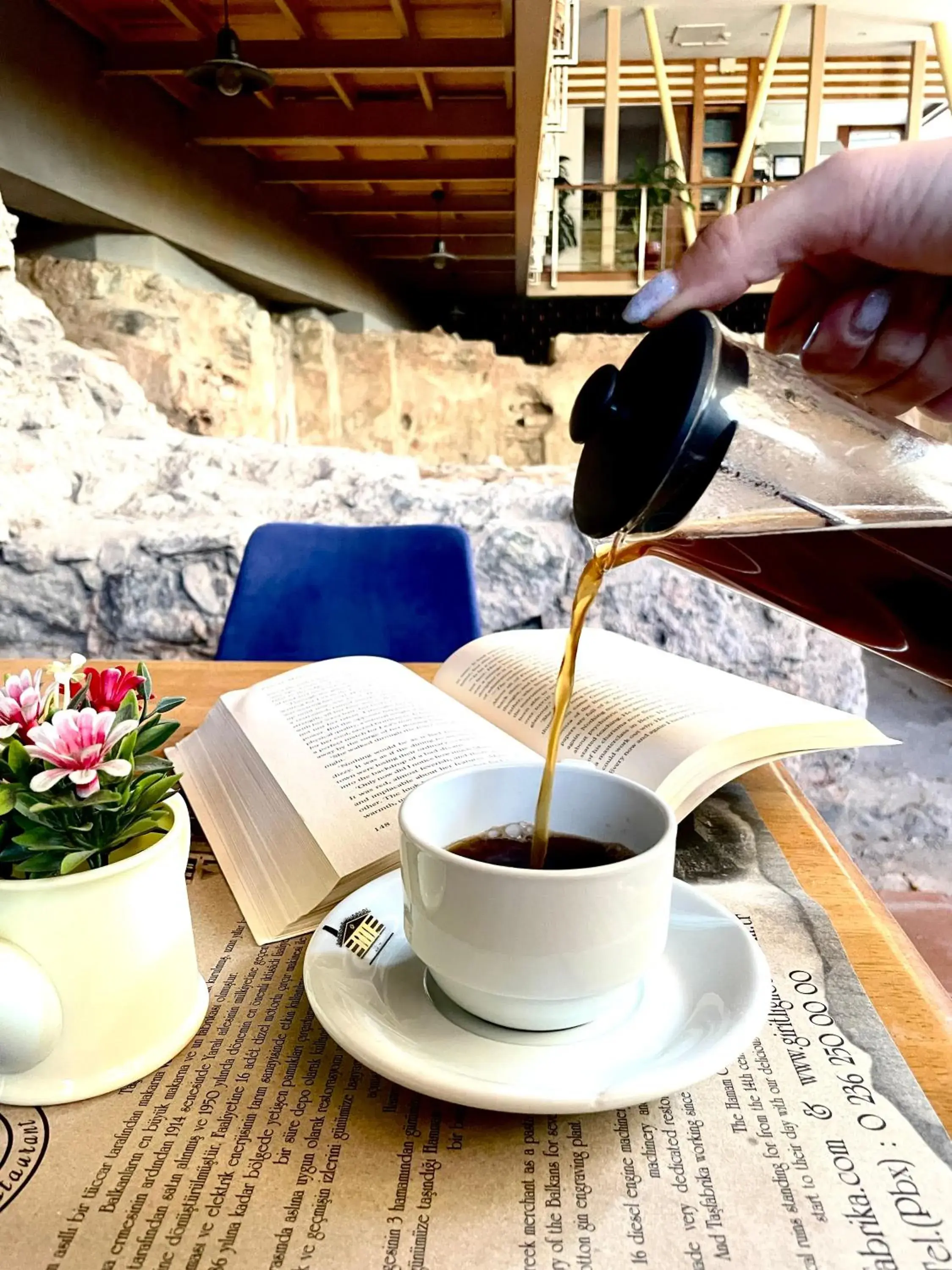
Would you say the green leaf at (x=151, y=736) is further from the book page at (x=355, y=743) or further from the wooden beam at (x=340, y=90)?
the wooden beam at (x=340, y=90)

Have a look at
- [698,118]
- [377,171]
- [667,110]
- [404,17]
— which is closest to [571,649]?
[404,17]

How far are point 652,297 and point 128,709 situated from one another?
323 mm

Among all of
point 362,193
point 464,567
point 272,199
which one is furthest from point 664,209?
point 464,567

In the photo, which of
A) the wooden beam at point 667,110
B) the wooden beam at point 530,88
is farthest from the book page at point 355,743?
the wooden beam at point 667,110

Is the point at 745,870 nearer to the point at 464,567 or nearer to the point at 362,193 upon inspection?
the point at 464,567

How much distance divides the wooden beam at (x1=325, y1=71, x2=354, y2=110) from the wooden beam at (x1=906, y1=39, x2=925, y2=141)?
3527 mm

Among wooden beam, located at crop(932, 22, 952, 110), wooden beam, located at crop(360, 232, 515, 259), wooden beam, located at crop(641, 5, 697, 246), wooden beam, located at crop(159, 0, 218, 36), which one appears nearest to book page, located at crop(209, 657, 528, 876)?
wooden beam, located at crop(159, 0, 218, 36)

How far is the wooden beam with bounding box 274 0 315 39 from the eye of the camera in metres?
2.13

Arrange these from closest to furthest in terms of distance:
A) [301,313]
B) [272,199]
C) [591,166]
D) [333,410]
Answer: [272,199], [301,313], [333,410], [591,166]

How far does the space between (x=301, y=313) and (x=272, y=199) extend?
0.92 meters

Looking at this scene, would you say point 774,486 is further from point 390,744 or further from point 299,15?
point 299,15

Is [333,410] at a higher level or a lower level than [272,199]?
lower

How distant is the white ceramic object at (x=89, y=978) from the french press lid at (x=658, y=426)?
22 cm

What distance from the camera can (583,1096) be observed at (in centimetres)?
28
